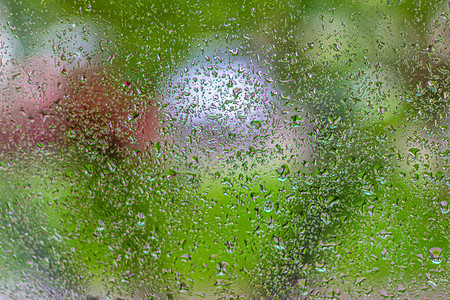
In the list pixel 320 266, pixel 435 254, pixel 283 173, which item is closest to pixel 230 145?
pixel 283 173

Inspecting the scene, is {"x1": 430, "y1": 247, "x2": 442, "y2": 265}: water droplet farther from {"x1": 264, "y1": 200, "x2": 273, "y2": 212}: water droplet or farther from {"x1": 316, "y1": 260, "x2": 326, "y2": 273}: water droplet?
{"x1": 264, "y1": 200, "x2": 273, "y2": 212}: water droplet

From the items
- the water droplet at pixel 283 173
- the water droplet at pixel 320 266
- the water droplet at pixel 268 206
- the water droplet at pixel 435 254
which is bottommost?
the water droplet at pixel 320 266

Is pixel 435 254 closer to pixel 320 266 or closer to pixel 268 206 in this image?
pixel 320 266

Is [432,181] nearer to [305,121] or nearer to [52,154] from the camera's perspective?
[305,121]

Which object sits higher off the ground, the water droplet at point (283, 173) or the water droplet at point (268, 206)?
the water droplet at point (283, 173)

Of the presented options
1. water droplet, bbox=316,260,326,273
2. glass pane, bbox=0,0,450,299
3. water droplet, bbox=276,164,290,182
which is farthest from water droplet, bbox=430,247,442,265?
water droplet, bbox=276,164,290,182

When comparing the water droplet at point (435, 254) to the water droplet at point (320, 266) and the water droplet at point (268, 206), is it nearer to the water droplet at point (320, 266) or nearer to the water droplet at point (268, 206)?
the water droplet at point (320, 266)

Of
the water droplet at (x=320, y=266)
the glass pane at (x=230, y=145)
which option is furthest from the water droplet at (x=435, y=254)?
the water droplet at (x=320, y=266)

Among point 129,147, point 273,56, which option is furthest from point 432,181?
point 129,147
